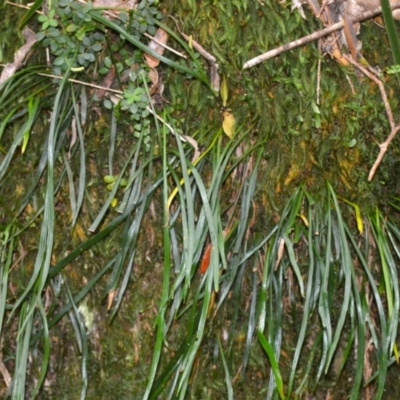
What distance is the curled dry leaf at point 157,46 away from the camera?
157cm

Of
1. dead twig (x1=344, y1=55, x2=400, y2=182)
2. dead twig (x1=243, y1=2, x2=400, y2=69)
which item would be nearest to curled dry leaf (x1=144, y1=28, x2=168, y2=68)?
dead twig (x1=243, y1=2, x2=400, y2=69)

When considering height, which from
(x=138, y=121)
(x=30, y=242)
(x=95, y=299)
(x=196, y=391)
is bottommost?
(x=196, y=391)

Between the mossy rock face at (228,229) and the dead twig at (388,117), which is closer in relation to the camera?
the mossy rock face at (228,229)

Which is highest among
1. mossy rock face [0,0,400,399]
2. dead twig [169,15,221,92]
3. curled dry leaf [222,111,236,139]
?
dead twig [169,15,221,92]

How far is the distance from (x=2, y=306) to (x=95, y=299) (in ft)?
0.73

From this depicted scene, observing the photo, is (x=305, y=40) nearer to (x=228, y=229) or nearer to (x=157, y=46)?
(x=157, y=46)

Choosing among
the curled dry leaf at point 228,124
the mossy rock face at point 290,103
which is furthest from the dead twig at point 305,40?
the curled dry leaf at point 228,124

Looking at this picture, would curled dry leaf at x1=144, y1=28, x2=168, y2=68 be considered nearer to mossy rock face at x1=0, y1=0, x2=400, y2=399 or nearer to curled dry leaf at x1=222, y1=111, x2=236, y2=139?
mossy rock face at x1=0, y1=0, x2=400, y2=399

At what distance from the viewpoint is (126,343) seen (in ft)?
5.05

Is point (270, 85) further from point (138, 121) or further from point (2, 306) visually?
point (2, 306)

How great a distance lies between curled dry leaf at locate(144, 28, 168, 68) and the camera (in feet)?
5.14

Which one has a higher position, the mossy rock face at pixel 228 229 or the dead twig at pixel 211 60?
the dead twig at pixel 211 60

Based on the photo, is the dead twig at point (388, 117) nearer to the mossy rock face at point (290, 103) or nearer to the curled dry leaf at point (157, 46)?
the mossy rock face at point (290, 103)

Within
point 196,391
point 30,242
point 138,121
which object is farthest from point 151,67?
point 196,391
